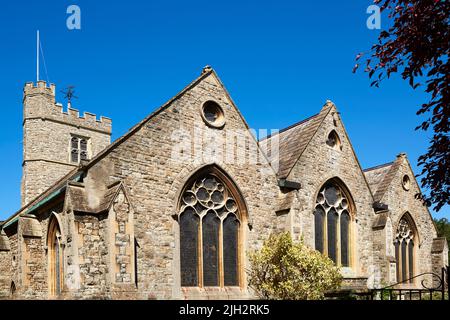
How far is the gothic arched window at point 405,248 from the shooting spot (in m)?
25.4

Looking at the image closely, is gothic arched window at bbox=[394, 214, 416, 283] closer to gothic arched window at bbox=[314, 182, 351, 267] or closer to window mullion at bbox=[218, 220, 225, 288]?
gothic arched window at bbox=[314, 182, 351, 267]

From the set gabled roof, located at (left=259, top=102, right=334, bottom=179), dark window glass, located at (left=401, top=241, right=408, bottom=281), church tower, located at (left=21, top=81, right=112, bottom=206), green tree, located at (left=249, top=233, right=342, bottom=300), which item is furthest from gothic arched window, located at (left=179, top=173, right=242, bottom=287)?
church tower, located at (left=21, top=81, right=112, bottom=206)

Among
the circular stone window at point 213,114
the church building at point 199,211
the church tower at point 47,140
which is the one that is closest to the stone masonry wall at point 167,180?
the church building at point 199,211

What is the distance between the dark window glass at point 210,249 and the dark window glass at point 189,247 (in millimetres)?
392

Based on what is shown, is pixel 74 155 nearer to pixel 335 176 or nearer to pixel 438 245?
pixel 335 176

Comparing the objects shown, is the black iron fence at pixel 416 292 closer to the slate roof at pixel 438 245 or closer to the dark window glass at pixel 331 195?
the slate roof at pixel 438 245

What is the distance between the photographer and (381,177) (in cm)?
2672

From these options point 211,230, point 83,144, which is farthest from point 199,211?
point 83,144

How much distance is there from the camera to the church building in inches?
555

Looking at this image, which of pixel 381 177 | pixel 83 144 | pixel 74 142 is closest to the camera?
pixel 381 177

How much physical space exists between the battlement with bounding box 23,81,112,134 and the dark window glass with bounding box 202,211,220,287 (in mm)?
28771

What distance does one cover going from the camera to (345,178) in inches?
878

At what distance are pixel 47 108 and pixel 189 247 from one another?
29.9 metres

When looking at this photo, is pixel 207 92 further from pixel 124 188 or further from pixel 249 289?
pixel 249 289
